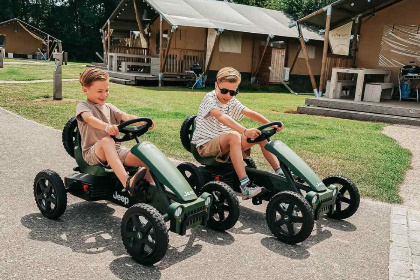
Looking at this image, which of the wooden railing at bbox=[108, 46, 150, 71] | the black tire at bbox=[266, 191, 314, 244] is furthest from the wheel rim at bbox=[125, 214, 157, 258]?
the wooden railing at bbox=[108, 46, 150, 71]

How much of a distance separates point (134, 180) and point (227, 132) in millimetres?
1240

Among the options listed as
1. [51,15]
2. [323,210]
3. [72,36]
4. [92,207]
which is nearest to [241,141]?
[323,210]

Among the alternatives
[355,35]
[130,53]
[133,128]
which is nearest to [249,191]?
[133,128]

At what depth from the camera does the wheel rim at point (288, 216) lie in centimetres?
362

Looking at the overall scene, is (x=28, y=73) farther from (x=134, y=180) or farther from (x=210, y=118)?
(x=134, y=180)

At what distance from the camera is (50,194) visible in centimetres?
390

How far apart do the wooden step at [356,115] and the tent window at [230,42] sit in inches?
402

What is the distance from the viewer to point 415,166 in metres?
6.64

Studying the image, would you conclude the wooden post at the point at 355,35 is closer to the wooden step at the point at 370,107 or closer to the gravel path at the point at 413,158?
the wooden step at the point at 370,107

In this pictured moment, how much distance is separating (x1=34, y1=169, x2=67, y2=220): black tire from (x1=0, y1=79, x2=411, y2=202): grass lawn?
2.56m

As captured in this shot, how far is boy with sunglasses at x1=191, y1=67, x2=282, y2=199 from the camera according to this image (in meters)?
4.16

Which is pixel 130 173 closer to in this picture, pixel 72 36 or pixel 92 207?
pixel 92 207

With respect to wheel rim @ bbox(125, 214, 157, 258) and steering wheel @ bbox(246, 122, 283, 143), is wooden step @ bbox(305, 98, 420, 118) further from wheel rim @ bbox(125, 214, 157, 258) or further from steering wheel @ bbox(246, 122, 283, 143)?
wheel rim @ bbox(125, 214, 157, 258)

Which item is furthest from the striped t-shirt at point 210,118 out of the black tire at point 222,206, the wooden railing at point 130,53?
the wooden railing at point 130,53
